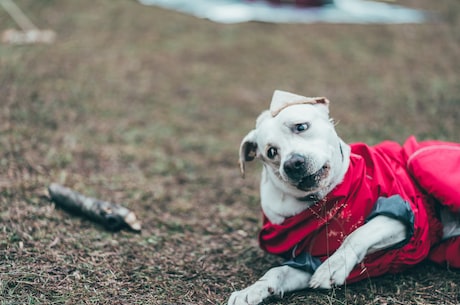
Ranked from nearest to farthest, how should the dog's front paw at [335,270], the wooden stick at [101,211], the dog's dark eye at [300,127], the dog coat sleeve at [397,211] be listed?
the dog's front paw at [335,270], the dog coat sleeve at [397,211], the dog's dark eye at [300,127], the wooden stick at [101,211]

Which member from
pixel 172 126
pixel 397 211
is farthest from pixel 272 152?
pixel 172 126

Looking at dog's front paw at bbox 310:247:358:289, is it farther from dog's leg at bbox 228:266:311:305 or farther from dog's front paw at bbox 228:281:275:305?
dog's front paw at bbox 228:281:275:305

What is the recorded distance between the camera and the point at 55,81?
24.4 feet

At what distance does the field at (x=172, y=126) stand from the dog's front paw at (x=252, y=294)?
A: 0.13 m

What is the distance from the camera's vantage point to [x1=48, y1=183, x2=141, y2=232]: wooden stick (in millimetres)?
4055

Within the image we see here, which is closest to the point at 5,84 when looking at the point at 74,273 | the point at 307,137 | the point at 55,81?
the point at 55,81

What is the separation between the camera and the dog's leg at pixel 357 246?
3053 mm

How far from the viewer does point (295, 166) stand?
10.0 feet

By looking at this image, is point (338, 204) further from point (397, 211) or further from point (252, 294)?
point (252, 294)

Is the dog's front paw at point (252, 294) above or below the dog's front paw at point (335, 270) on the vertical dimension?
below

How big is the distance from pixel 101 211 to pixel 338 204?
5.88ft

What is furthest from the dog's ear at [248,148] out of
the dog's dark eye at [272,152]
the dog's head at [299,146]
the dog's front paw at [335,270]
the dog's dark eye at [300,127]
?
the dog's front paw at [335,270]

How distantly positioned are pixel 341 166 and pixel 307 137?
0.92ft

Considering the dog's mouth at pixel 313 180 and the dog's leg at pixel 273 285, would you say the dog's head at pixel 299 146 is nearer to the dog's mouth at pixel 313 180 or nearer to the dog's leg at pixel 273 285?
the dog's mouth at pixel 313 180
